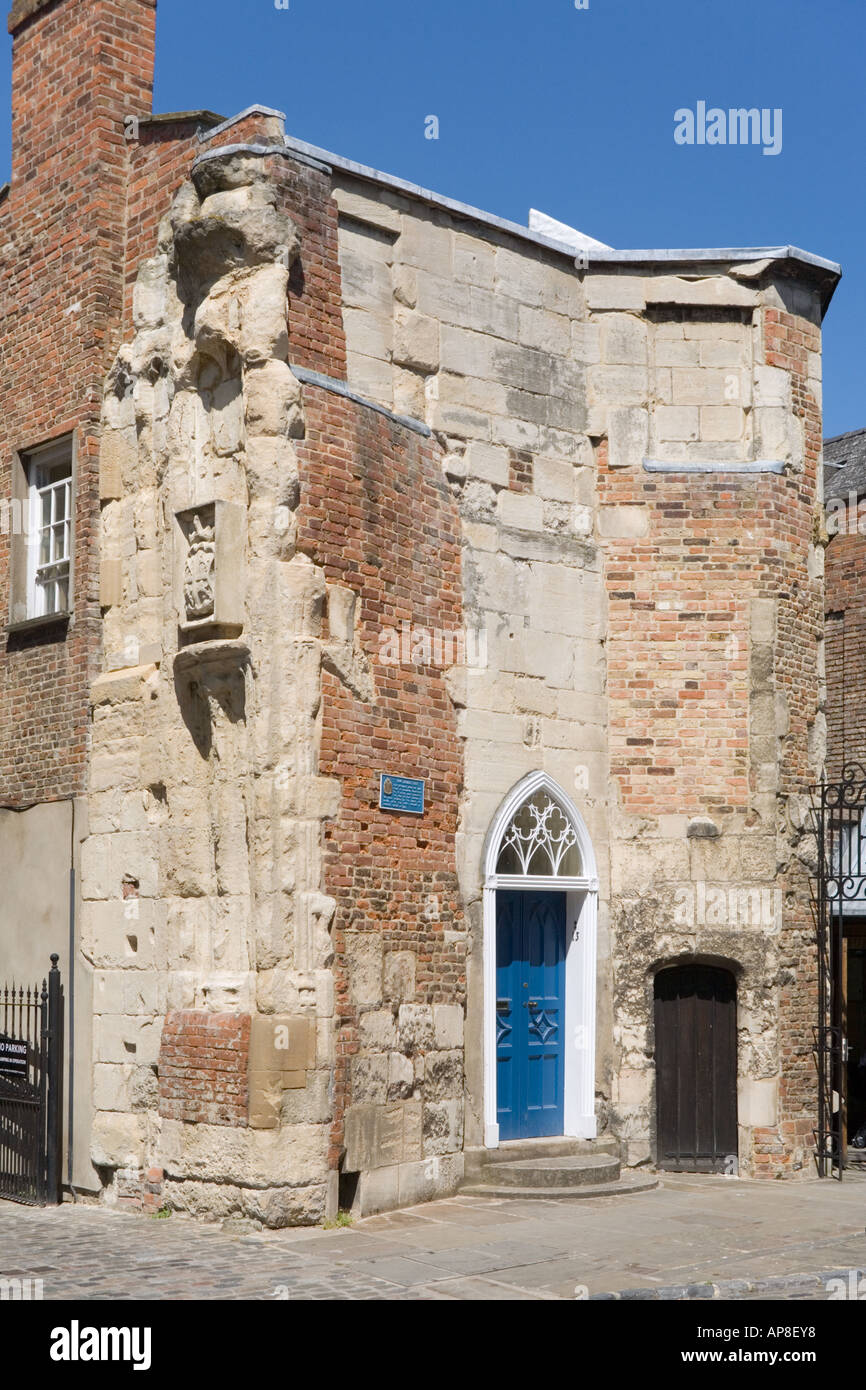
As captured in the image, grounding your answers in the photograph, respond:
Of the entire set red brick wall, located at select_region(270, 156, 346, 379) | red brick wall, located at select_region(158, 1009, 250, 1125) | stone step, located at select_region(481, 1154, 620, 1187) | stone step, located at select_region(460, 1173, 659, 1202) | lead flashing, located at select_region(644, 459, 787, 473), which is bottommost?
stone step, located at select_region(460, 1173, 659, 1202)

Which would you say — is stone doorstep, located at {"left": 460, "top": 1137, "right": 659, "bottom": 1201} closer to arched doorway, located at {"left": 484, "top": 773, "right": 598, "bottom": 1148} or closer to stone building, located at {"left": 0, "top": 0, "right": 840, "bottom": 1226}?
stone building, located at {"left": 0, "top": 0, "right": 840, "bottom": 1226}

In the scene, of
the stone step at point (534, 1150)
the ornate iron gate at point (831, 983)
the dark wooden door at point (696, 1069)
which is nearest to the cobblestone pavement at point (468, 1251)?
the stone step at point (534, 1150)

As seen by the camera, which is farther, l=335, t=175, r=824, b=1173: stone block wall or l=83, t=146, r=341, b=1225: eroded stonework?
l=335, t=175, r=824, b=1173: stone block wall

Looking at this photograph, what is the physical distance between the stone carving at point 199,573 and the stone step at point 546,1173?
15.1ft

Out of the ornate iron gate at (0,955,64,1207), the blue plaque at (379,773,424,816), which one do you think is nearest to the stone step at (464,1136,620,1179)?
the blue plaque at (379,773,424,816)

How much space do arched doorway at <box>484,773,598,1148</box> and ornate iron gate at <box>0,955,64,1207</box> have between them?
10.7 feet

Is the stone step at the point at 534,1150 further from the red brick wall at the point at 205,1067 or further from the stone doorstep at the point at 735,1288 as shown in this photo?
the stone doorstep at the point at 735,1288

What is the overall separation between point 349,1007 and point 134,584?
3.65 meters

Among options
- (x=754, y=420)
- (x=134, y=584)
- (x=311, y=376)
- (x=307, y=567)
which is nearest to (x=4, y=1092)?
(x=134, y=584)

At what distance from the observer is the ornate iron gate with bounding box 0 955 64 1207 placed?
1170 centimetres

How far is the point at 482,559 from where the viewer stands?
12430 mm

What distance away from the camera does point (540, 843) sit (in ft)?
41.5

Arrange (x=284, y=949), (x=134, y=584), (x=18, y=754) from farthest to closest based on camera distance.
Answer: (x=18, y=754)
(x=134, y=584)
(x=284, y=949)

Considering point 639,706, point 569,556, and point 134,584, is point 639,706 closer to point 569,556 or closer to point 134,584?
point 569,556
